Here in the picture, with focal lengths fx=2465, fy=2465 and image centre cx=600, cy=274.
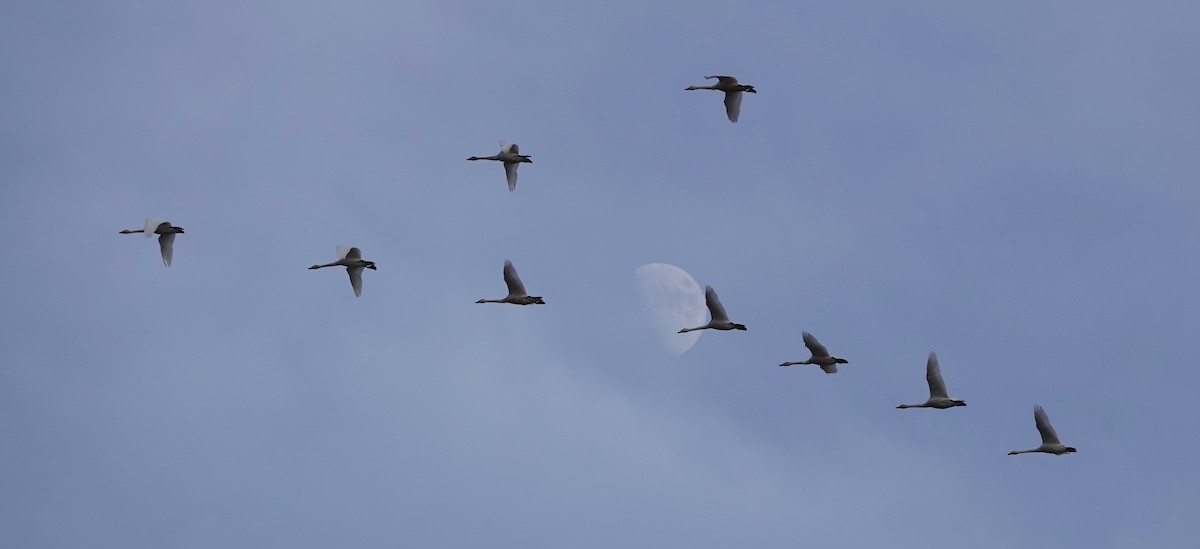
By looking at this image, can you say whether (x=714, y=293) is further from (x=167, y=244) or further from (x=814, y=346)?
(x=167, y=244)

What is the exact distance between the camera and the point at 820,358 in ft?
372

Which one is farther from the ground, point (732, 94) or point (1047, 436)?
point (732, 94)

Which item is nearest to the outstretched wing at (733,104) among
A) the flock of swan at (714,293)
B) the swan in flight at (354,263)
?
the flock of swan at (714,293)

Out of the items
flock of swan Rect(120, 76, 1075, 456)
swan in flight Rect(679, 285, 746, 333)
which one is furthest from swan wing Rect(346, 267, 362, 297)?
swan in flight Rect(679, 285, 746, 333)

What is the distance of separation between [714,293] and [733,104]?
8.63 m

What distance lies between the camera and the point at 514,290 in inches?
4449

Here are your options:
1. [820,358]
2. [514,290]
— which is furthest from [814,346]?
[514,290]

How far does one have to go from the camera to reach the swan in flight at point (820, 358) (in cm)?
11188

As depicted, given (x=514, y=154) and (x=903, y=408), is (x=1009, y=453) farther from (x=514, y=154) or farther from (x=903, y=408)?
(x=514, y=154)

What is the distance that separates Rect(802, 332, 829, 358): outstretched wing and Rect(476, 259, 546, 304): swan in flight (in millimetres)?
12178

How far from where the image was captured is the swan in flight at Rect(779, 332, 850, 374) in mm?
111875

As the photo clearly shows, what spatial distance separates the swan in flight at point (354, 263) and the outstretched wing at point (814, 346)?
800 inches

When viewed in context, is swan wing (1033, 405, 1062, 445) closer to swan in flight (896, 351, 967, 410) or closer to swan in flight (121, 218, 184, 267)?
swan in flight (896, 351, 967, 410)

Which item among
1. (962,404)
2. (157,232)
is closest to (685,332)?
(962,404)
